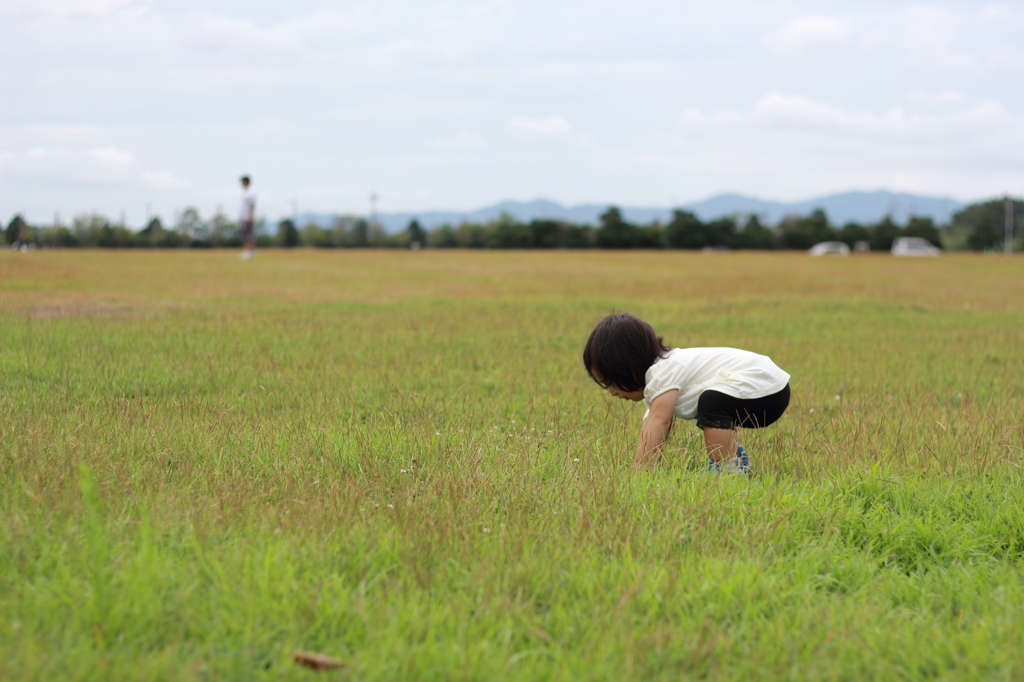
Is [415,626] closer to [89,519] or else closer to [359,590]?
[359,590]

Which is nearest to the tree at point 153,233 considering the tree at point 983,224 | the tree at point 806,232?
the tree at point 806,232

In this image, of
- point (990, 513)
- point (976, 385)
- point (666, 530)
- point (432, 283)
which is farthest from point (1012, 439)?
point (432, 283)

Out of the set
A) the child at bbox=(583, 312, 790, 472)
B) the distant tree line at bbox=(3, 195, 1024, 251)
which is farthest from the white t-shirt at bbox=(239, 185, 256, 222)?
the distant tree line at bbox=(3, 195, 1024, 251)

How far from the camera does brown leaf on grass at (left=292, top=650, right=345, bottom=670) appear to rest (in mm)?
2062

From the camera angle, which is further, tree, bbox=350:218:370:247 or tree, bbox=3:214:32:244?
tree, bbox=350:218:370:247

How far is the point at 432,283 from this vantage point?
20.0m

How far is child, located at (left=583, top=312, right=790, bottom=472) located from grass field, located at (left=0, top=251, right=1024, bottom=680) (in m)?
0.20

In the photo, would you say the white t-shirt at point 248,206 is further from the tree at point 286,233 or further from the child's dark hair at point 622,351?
the tree at point 286,233

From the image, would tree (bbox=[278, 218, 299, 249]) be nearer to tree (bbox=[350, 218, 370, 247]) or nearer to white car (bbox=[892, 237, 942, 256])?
tree (bbox=[350, 218, 370, 247])

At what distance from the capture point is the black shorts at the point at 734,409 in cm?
403

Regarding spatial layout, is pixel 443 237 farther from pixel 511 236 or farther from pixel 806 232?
pixel 806 232

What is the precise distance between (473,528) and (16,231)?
30983mm

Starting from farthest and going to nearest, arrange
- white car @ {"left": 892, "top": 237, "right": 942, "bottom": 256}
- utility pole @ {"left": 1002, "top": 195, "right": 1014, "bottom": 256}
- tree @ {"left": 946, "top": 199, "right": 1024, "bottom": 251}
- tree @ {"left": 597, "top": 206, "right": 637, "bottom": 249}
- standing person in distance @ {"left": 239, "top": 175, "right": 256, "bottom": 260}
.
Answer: utility pole @ {"left": 1002, "top": 195, "right": 1014, "bottom": 256} → tree @ {"left": 946, "top": 199, "right": 1024, "bottom": 251} → tree @ {"left": 597, "top": 206, "right": 637, "bottom": 249} → white car @ {"left": 892, "top": 237, "right": 942, "bottom": 256} → standing person in distance @ {"left": 239, "top": 175, "right": 256, "bottom": 260}

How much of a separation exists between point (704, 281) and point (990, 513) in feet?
63.9
